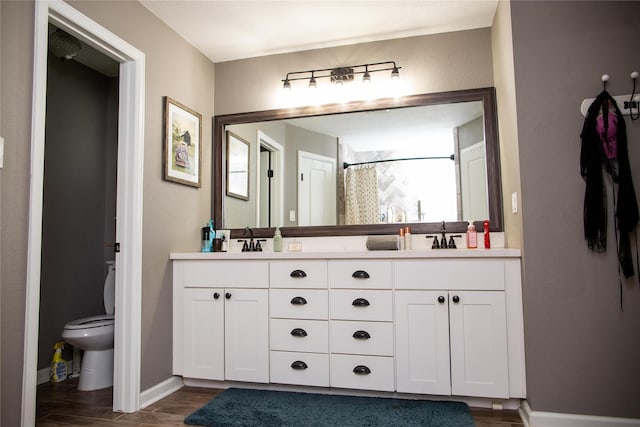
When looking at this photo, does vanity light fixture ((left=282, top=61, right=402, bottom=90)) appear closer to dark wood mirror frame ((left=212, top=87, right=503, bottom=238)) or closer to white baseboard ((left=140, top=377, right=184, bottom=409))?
dark wood mirror frame ((left=212, top=87, right=503, bottom=238))

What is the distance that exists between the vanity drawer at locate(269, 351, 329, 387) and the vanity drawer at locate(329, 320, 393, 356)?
0.39ft

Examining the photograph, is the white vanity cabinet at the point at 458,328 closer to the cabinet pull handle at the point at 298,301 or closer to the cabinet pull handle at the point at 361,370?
the cabinet pull handle at the point at 361,370

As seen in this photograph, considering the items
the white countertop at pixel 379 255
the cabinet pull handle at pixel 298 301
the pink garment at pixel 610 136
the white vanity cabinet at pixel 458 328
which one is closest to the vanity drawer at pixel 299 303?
the cabinet pull handle at pixel 298 301

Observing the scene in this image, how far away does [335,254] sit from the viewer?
2.40 meters

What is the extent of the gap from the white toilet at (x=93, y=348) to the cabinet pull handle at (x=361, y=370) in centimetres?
160

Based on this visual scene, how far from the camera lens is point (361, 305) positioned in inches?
92.7

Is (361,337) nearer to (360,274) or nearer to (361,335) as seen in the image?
(361,335)

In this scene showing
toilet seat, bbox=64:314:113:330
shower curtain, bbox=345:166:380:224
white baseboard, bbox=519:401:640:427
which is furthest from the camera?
shower curtain, bbox=345:166:380:224

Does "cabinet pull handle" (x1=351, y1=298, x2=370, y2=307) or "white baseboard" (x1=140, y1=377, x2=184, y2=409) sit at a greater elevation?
"cabinet pull handle" (x1=351, y1=298, x2=370, y2=307)

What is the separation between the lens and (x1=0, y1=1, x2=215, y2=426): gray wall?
1620mm

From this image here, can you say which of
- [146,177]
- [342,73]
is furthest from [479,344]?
[146,177]

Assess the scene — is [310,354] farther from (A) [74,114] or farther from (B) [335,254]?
(A) [74,114]

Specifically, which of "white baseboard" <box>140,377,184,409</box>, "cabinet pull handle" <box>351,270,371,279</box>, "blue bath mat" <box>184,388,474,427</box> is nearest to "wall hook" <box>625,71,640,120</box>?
"cabinet pull handle" <box>351,270,371,279</box>

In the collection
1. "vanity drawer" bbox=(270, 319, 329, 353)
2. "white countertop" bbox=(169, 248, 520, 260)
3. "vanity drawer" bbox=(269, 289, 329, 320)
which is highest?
"white countertop" bbox=(169, 248, 520, 260)
